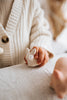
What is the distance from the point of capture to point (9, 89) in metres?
0.28

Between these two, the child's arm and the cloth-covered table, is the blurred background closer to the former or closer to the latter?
the child's arm

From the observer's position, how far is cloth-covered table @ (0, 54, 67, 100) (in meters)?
0.27

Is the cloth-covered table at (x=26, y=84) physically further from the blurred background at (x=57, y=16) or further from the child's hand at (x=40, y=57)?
the blurred background at (x=57, y=16)

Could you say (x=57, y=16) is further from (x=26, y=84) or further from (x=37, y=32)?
(x=26, y=84)

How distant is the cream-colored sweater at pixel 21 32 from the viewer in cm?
40

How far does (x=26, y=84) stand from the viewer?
0.96ft

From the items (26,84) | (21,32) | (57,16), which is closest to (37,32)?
(21,32)

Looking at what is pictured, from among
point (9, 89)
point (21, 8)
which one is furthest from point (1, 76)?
point (21, 8)

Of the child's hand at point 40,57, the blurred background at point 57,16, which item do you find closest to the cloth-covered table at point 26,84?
the child's hand at point 40,57

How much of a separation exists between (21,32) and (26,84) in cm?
23

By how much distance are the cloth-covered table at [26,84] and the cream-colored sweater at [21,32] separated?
95 millimetres

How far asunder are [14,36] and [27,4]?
147 mm

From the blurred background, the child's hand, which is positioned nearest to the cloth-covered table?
the child's hand

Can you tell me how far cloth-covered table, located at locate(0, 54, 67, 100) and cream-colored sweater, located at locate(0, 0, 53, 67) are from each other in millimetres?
95
